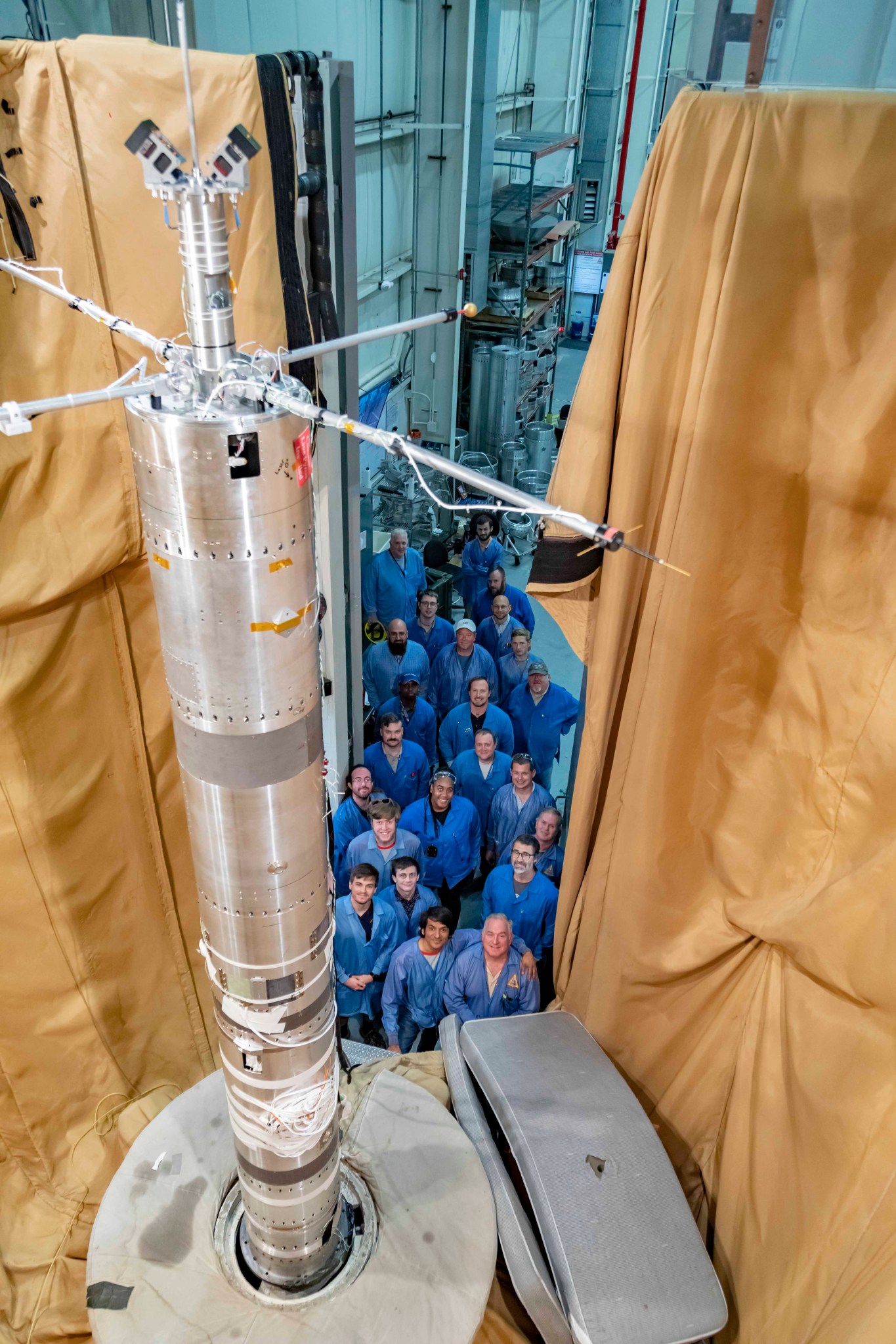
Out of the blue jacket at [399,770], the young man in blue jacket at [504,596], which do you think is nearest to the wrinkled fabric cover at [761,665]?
the blue jacket at [399,770]

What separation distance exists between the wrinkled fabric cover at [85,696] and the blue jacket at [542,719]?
3418 mm

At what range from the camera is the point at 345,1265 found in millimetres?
3961

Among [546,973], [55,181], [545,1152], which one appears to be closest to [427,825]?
[546,973]

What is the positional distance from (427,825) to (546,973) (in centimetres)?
127

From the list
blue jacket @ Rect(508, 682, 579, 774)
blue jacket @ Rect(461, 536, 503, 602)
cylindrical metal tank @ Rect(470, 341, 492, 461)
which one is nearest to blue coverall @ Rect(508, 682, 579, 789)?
blue jacket @ Rect(508, 682, 579, 774)

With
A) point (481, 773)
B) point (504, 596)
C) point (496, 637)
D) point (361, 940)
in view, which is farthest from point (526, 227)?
point (361, 940)

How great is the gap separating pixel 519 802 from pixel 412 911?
124cm

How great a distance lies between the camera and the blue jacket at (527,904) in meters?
6.04

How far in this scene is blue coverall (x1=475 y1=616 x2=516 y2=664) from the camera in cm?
859

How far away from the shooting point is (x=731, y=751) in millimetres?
4340

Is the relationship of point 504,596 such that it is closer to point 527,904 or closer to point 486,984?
point 527,904

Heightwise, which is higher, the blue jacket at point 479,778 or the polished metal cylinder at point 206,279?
the polished metal cylinder at point 206,279

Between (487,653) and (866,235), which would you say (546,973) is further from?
(866,235)

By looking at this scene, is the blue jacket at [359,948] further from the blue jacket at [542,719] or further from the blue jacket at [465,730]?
the blue jacket at [542,719]
